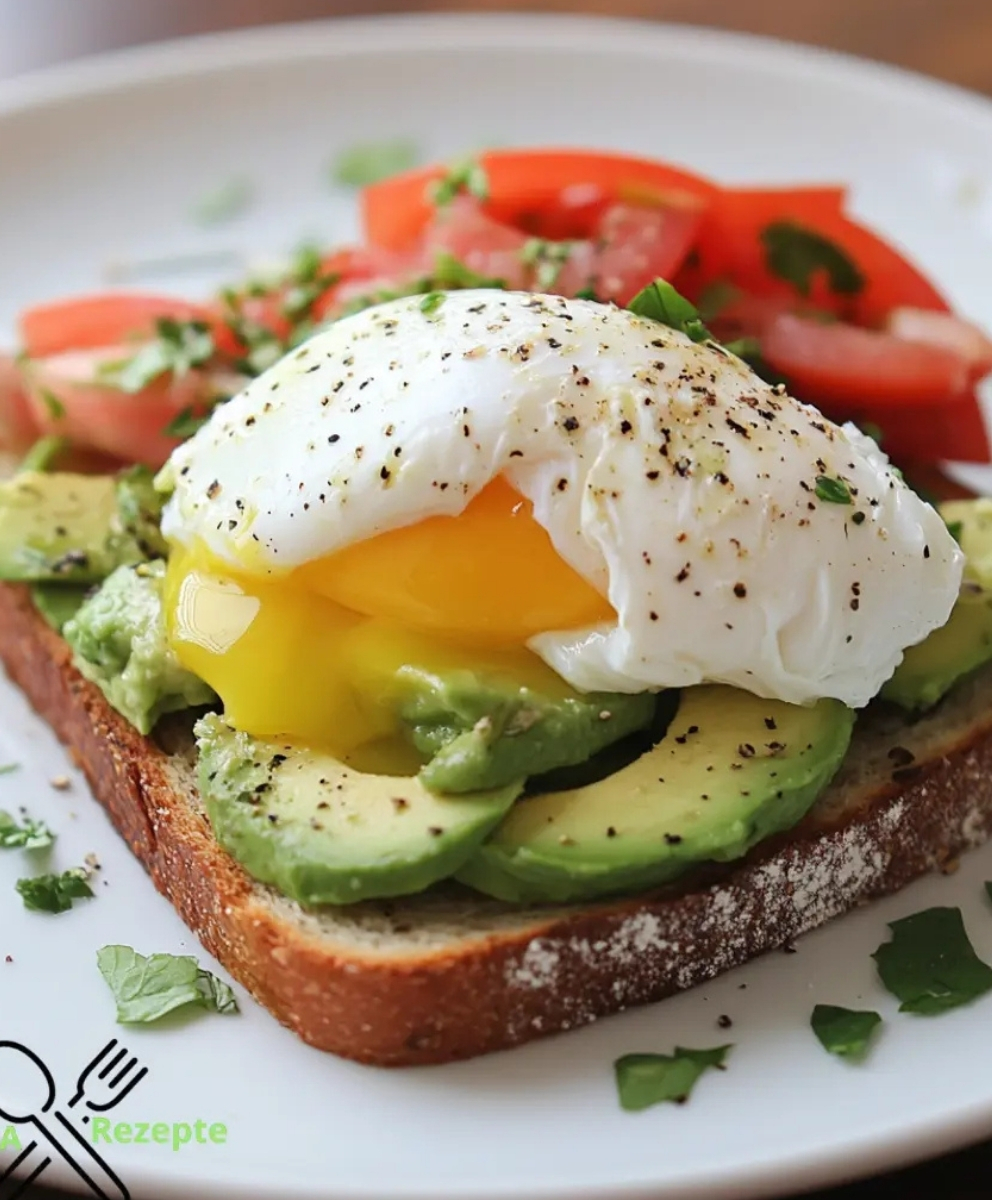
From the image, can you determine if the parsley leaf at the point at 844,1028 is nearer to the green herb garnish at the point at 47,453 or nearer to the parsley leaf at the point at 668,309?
the parsley leaf at the point at 668,309

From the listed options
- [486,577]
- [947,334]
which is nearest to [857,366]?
[947,334]

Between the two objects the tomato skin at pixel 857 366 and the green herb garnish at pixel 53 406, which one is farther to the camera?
the green herb garnish at pixel 53 406

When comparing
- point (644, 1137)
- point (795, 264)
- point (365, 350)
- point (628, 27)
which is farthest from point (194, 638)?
point (628, 27)

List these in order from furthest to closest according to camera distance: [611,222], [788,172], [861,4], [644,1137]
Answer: [861,4]
[788,172]
[611,222]
[644,1137]

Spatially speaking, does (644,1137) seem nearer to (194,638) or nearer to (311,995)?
(311,995)

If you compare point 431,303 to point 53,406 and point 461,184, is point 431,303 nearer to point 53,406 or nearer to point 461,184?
Result: point 461,184

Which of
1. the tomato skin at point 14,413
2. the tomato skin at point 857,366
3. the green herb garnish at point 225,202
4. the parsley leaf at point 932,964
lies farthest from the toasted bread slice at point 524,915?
the green herb garnish at point 225,202

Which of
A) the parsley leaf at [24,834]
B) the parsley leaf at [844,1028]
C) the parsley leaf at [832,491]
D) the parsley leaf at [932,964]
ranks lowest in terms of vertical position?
the parsley leaf at [932,964]
